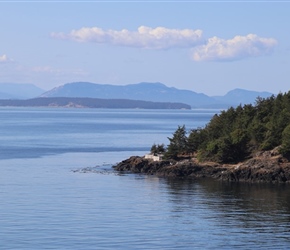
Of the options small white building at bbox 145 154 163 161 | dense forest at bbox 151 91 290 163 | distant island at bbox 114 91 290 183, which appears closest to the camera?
distant island at bbox 114 91 290 183

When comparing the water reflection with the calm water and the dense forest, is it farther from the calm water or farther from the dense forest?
the dense forest

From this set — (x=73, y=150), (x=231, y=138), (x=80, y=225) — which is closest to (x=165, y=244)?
(x=80, y=225)

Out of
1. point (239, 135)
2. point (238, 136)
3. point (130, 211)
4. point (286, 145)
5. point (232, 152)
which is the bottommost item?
point (130, 211)

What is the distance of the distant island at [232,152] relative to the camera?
7925cm

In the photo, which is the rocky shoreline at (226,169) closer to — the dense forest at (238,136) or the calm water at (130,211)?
the dense forest at (238,136)

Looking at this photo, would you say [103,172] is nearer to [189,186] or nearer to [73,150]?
[189,186]

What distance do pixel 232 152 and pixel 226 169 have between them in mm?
3758

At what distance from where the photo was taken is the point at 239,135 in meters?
87.1

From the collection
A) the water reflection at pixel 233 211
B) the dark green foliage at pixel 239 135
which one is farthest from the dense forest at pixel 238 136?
the water reflection at pixel 233 211

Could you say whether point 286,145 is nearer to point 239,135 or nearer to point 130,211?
point 239,135

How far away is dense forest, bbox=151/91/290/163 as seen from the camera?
84.1 meters

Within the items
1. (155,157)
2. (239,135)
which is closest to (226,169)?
(239,135)

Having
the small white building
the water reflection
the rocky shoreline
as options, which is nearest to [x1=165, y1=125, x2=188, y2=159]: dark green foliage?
the small white building

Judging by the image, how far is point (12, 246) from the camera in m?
45.8
